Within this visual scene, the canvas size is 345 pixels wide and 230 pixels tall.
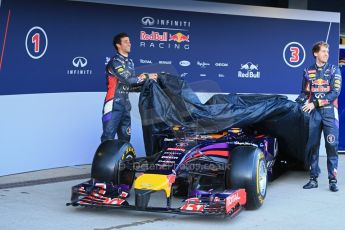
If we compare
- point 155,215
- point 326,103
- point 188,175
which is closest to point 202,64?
point 326,103

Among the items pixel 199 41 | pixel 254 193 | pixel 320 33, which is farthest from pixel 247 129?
pixel 320 33

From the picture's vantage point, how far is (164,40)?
9930mm

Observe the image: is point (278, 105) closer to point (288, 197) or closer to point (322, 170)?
point (288, 197)

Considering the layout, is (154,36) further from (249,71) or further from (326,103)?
(326,103)

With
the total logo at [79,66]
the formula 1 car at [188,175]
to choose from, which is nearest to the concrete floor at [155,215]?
the formula 1 car at [188,175]

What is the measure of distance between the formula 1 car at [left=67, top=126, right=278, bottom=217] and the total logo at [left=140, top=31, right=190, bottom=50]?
2.72m

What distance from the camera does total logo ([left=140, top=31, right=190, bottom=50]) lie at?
9742mm

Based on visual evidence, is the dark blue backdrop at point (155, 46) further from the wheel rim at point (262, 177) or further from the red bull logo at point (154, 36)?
Result: the wheel rim at point (262, 177)

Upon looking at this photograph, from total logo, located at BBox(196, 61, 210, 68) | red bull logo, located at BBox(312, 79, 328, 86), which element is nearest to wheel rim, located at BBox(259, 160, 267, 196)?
red bull logo, located at BBox(312, 79, 328, 86)

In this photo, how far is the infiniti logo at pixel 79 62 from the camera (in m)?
9.05

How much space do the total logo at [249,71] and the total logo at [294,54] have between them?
57cm

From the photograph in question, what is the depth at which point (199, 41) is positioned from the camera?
33.7 ft

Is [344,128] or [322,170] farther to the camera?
[344,128]

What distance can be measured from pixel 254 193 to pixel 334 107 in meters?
1.81
